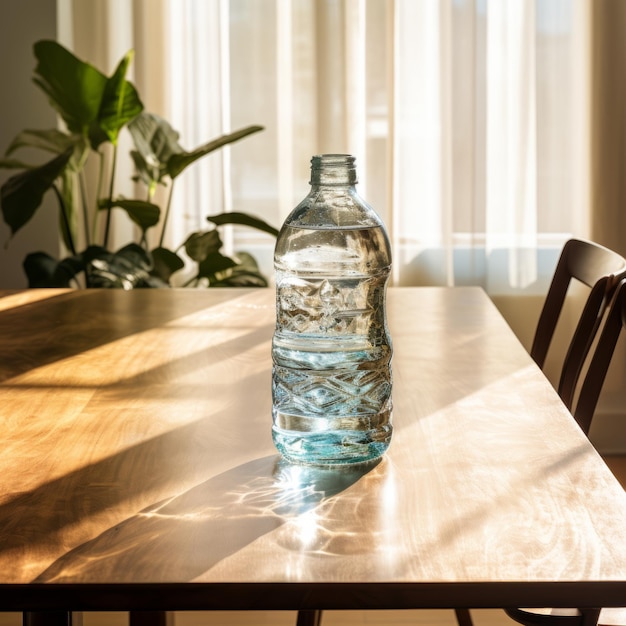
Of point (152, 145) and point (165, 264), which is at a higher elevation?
point (152, 145)

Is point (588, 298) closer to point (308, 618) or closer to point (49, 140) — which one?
point (308, 618)

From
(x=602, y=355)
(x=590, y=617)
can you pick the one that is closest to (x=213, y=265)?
(x=602, y=355)

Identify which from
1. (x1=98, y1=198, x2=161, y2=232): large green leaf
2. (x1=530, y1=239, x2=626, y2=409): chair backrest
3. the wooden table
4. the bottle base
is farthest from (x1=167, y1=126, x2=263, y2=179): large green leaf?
the bottle base

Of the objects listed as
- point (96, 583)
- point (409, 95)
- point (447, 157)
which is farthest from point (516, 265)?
point (96, 583)

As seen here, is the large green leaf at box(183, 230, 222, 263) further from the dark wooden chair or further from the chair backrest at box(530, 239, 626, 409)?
the dark wooden chair

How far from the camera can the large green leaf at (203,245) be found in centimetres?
297

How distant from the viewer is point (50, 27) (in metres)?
3.39

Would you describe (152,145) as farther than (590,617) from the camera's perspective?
Yes

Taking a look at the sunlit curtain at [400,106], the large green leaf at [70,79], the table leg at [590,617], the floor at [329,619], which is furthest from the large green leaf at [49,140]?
the table leg at [590,617]

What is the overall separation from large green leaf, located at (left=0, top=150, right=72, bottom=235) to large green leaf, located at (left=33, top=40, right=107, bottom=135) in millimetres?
216

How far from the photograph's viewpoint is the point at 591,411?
153cm

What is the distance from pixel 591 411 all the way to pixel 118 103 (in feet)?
5.88

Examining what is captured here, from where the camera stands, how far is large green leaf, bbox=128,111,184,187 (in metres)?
2.97

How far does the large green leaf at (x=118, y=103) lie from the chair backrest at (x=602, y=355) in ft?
5.77
